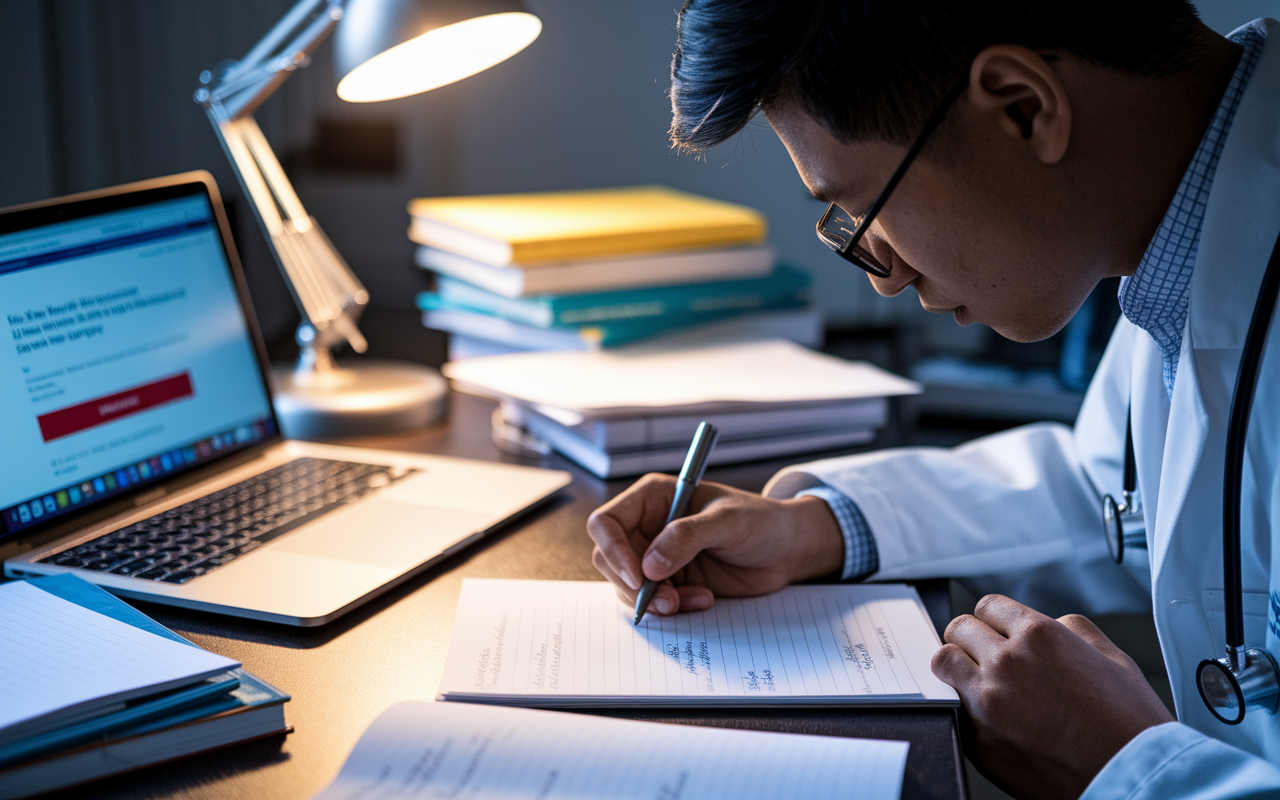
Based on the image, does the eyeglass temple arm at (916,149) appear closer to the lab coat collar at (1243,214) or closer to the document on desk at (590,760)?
the lab coat collar at (1243,214)

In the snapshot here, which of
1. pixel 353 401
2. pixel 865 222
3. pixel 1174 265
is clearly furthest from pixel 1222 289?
pixel 353 401

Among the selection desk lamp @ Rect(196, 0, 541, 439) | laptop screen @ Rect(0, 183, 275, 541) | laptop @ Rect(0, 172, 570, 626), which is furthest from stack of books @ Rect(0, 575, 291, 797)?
desk lamp @ Rect(196, 0, 541, 439)

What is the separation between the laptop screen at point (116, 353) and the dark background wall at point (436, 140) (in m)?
0.48

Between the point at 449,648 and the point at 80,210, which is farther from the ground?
the point at 80,210

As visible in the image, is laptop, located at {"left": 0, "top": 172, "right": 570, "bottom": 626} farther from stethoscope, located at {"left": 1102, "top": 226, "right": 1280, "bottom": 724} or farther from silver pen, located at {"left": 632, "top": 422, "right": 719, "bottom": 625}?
stethoscope, located at {"left": 1102, "top": 226, "right": 1280, "bottom": 724}

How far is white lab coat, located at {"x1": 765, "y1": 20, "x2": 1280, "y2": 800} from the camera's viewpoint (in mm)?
720

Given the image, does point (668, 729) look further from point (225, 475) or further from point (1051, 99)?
point (225, 475)

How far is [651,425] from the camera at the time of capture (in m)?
1.13

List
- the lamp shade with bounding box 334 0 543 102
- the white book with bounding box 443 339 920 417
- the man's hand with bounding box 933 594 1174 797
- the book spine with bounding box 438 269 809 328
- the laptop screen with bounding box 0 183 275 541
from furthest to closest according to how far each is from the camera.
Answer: the book spine with bounding box 438 269 809 328, the white book with bounding box 443 339 920 417, the lamp shade with bounding box 334 0 543 102, the laptop screen with bounding box 0 183 275 541, the man's hand with bounding box 933 594 1174 797

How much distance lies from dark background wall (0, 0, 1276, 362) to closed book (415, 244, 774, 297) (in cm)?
17

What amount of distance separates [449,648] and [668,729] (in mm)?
186

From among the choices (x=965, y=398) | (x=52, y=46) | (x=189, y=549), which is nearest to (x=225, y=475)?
(x=189, y=549)

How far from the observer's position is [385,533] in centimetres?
91

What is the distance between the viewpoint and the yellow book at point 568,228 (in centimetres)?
138
